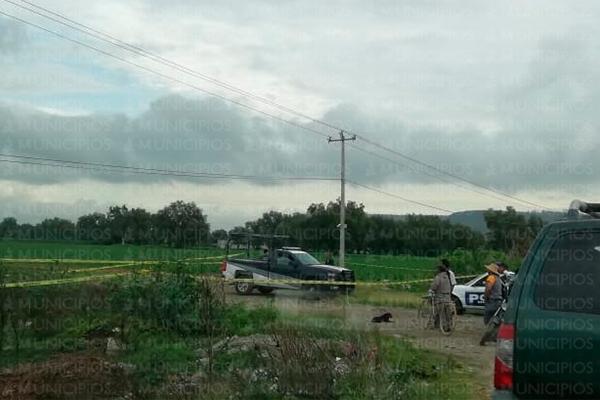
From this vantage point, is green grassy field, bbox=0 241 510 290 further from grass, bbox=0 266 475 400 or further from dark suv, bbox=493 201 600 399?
dark suv, bbox=493 201 600 399

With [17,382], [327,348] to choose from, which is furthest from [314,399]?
[17,382]

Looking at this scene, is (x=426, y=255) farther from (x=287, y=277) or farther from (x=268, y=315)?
(x=268, y=315)

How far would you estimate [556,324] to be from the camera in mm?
4520

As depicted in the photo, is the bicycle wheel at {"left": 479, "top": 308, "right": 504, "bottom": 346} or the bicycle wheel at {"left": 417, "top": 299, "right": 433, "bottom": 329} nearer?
the bicycle wheel at {"left": 479, "top": 308, "right": 504, "bottom": 346}

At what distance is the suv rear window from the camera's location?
179 inches

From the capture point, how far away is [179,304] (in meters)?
15.8

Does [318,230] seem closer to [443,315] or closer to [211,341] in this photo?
[443,315]

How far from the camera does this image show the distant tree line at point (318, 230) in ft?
110

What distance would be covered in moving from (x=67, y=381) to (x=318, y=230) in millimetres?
39901

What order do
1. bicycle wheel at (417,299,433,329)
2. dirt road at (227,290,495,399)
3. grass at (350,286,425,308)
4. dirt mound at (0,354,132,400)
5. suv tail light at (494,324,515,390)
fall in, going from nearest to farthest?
suv tail light at (494,324,515,390) < dirt mound at (0,354,132,400) < dirt road at (227,290,495,399) < bicycle wheel at (417,299,433,329) < grass at (350,286,425,308)

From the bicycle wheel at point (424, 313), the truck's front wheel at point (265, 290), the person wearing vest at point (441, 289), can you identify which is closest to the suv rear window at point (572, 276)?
the person wearing vest at point (441, 289)

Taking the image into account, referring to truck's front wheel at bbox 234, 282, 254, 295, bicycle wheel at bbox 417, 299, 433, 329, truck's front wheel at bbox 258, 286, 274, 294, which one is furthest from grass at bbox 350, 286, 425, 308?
bicycle wheel at bbox 417, 299, 433, 329

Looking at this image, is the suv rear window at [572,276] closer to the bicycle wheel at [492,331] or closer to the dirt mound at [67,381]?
the dirt mound at [67,381]

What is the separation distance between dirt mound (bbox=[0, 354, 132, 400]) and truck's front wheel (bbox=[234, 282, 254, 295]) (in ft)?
61.0
